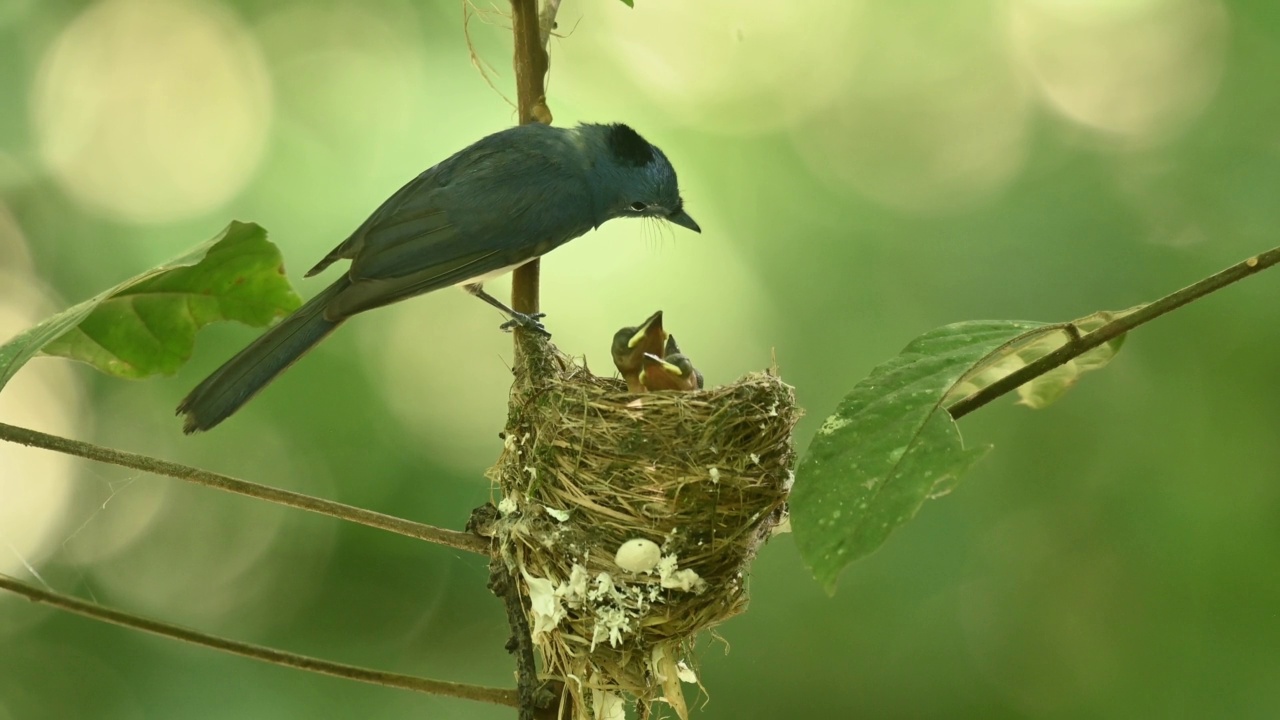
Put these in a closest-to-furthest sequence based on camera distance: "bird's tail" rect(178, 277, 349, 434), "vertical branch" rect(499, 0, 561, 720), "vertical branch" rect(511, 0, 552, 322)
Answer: "vertical branch" rect(499, 0, 561, 720) → "vertical branch" rect(511, 0, 552, 322) → "bird's tail" rect(178, 277, 349, 434)

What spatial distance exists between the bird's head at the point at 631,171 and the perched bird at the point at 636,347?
12.9 inches

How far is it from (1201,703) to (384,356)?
6.87ft

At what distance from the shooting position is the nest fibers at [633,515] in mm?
1488

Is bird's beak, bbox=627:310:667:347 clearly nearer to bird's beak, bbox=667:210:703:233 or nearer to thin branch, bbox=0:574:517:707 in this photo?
bird's beak, bbox=667:210:703:233

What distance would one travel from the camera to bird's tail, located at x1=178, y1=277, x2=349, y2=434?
166 cm

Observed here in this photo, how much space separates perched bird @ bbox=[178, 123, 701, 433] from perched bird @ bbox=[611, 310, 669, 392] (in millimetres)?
235

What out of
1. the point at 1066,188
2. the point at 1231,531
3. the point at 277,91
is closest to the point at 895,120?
the point at 1066,188

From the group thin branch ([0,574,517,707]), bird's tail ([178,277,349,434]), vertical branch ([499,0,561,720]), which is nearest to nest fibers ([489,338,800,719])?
vertical branch ([499,0,561,720])

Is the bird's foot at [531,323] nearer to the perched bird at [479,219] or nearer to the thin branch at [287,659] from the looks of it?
the perched bird at [479,219]

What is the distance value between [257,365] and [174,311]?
6.0 inches

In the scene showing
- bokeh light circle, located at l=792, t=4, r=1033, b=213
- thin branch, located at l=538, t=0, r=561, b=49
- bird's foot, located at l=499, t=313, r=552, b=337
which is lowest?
bird's foot, located at l=499, t=313, r=552, b=337

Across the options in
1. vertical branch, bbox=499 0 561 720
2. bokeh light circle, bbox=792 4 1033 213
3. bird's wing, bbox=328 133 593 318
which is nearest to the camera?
vertical branch, bbox=499 0 561 720

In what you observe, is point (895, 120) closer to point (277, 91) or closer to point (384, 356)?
point (384, 356)

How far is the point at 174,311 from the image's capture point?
66.8 inches
